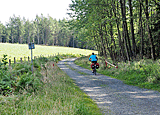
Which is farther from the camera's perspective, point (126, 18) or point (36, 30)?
point (36, 30)

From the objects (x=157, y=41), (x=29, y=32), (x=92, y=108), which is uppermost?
(x=29, y=32)

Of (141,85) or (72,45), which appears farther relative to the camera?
(72,45)

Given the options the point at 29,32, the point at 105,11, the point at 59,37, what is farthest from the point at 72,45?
the point at 105,11

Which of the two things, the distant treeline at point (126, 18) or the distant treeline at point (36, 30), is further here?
the distant treeline at point (36, 30)

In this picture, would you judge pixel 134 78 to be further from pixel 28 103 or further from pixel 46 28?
pixel 46 28

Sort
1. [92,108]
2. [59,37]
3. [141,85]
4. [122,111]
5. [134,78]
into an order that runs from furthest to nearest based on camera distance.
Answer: [59,37] < [134,78] < [141,85] < [92,108] < [122,111]

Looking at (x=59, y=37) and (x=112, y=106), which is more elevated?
(x=59, y=37)

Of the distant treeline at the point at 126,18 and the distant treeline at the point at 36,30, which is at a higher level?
the distant treeline at the point at 36,30

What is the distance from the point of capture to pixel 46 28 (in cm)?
11056

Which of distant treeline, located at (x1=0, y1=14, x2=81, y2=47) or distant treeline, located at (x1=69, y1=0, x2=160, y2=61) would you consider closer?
distant treeline, located at (x1=69, y1=0, x2=160, y2=61)

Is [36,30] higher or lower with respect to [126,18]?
higher

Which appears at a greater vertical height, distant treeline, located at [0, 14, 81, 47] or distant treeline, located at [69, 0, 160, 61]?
distant treeline, located at [0, 14, 81, 47]

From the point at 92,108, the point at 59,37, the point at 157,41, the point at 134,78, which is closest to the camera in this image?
the point at 92,108

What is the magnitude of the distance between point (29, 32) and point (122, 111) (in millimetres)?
116844
